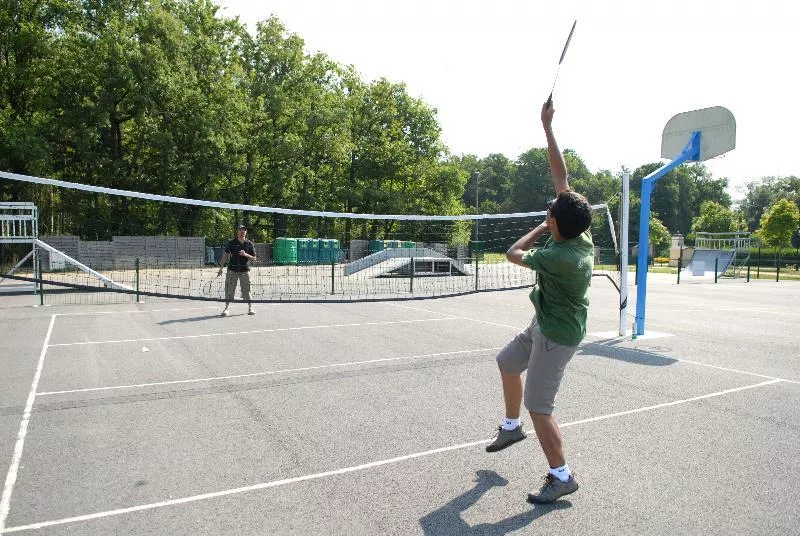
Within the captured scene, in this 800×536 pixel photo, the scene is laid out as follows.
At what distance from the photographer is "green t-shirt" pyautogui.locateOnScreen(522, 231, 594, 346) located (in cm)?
365

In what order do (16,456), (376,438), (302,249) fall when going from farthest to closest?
(302,249), (376,438), (16,456)

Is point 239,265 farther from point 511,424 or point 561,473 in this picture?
point 561,473

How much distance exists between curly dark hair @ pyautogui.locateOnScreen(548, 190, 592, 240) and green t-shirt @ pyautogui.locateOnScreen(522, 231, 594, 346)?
90 millimetres

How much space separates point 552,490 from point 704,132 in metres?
8.10

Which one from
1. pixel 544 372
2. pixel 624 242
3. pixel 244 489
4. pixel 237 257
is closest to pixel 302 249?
pixel 237 257

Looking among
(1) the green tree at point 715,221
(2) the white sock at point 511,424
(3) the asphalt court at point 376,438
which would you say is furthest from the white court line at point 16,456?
(1) the green tree at point 715,221

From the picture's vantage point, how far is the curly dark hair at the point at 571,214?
12.0 ft

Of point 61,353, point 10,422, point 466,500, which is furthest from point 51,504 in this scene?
point 61,353

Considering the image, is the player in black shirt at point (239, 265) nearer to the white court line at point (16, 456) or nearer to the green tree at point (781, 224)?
the white court line at point (16, 456)

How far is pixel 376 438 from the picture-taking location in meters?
4.88

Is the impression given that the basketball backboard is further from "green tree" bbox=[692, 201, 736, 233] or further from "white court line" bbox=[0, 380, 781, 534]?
"green tree" bbox=[692, 201, 736, 233]

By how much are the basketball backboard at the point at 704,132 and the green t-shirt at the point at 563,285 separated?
701cm

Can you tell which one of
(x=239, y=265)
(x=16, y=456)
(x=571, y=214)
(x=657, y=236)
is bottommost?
(x=16, y=456)

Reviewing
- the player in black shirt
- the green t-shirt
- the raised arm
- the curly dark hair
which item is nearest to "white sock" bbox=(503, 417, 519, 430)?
the green t-shirt
